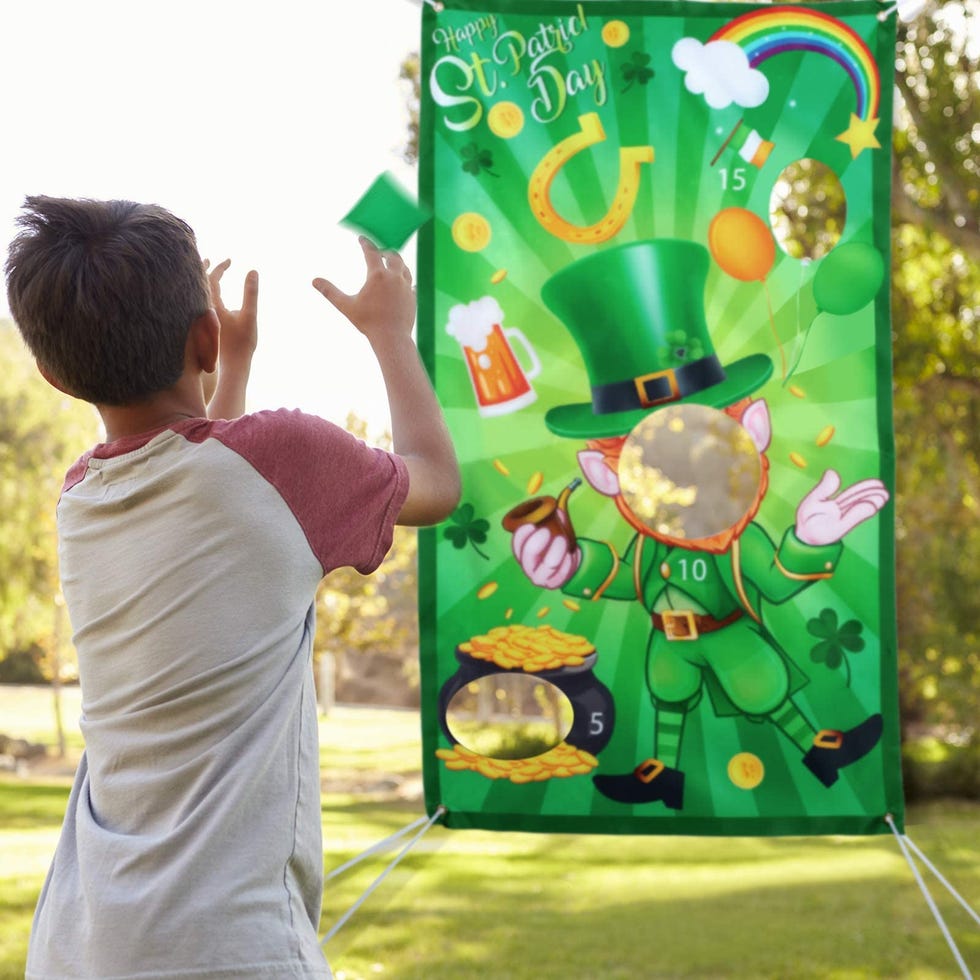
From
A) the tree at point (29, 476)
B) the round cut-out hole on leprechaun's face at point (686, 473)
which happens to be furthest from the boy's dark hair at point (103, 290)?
the tree at point (29, 476)

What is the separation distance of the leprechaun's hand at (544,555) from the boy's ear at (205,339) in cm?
132

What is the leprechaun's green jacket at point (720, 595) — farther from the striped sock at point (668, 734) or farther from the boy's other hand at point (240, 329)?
the boy's other hand at point (240, 329)

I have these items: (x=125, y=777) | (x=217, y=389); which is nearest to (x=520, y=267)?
(x=217, y=389)

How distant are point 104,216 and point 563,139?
146 centimetres

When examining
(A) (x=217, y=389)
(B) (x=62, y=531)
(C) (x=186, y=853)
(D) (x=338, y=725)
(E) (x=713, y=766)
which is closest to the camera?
(C) (x=186, y=853)

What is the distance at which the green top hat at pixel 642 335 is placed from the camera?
2.32 metres

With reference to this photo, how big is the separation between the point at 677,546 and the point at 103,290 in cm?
153

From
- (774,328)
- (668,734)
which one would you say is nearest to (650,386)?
(774,328)

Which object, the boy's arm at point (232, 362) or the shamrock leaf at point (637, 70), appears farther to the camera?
the shamrock leaf at point (637, 70)

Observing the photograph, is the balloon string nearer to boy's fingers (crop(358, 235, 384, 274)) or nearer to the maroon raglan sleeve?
boy's fingers (crop(358, 235, 384, 274))

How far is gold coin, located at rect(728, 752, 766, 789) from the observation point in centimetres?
230

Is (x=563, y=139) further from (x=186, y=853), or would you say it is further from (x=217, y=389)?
(x=186, y=853)

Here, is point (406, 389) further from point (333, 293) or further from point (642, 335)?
point (642, 335)

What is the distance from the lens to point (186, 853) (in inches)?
37.5
